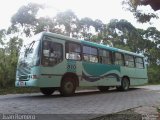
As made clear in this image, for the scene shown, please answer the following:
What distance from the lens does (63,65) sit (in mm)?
12703

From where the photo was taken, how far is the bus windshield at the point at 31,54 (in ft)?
39.1

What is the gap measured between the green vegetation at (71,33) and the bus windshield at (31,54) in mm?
6274

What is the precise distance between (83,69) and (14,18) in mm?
18325

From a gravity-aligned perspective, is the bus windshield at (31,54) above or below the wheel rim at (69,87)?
above

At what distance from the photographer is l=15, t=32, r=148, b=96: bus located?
11.8 m

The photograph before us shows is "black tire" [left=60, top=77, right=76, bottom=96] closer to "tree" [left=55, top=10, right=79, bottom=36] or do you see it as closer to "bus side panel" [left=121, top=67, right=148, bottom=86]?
"bus side panel" [left=121, top=67, right=148, bottom=86]

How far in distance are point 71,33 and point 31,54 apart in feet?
68.1

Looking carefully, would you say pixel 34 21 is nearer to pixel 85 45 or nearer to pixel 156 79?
pixel 85 45

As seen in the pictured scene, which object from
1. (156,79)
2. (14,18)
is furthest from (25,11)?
(156,79)

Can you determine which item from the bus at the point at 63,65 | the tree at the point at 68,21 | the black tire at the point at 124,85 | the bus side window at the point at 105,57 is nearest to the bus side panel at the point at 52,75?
the bus at the point at 63,65

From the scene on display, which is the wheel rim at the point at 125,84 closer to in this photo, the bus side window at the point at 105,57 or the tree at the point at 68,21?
the bus side window at the point at 105,57

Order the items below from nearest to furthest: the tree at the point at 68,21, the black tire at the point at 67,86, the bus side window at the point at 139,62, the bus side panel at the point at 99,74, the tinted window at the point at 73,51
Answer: the black tire at the point at 67,86 → the tinted window at the point at 73,51 → the bus side panel at the point at 99,74 → the bus side window at the point at 139,62 → the tree at the point at 68,21

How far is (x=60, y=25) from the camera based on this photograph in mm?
30531

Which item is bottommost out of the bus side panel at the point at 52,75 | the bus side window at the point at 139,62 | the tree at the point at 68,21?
the bus side panel at the point at 52,75
